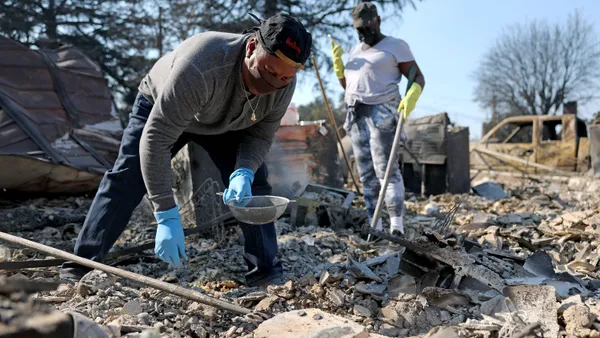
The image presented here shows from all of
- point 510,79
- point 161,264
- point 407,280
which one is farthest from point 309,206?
point 510,79

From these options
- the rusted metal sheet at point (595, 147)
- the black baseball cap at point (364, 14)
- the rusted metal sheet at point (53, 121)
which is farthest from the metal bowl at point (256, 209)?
the rusted metal sheet at point (595, 147)

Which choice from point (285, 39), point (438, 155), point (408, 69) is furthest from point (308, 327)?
point (438, 155)

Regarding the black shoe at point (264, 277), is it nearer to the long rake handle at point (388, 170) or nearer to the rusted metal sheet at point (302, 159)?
the long rake handle at point (388, 170)

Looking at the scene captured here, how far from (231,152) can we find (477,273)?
1.53 meters

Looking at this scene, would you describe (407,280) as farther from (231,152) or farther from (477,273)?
(231,152)

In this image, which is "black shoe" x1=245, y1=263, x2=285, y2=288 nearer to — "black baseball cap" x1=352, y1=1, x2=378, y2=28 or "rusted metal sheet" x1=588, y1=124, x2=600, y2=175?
"black baseball cap" x1=352, y1=1, x2=378, y2=28

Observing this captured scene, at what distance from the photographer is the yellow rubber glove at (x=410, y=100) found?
4176 mm

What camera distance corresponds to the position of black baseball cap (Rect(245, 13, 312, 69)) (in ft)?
7.13

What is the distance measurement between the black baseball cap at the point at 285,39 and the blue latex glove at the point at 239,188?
70 centimetres

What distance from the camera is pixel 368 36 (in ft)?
14.4

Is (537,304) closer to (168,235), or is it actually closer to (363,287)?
(363,287)

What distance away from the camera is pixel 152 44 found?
11367 mm

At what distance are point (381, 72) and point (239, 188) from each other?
2.26 m

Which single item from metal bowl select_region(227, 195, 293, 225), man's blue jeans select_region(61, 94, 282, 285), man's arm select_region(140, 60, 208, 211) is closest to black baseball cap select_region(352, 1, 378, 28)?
man's blue jeans select_region(61, 94, 282, 285)
